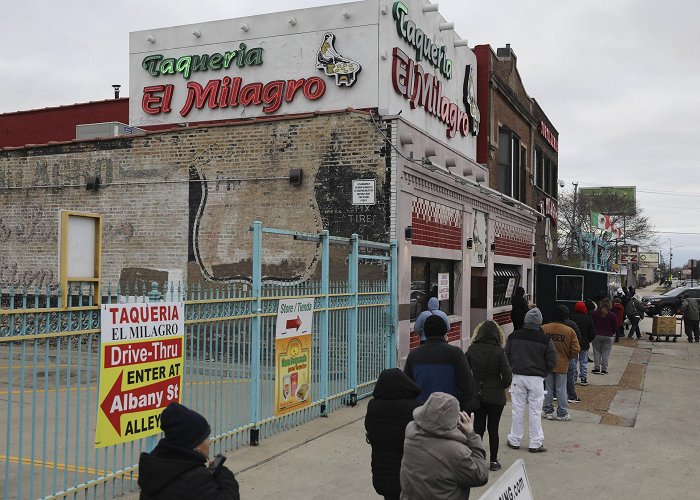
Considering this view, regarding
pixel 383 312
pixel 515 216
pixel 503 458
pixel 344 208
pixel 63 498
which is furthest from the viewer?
pixel 515 216

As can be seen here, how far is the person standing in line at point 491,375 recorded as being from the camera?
24.1ft

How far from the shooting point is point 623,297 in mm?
26203

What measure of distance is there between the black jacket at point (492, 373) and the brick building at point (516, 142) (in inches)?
549

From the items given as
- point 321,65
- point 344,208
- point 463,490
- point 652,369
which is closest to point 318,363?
point 344,208

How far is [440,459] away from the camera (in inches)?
156

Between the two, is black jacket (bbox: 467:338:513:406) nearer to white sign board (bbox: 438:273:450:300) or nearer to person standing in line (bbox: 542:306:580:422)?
person standing in line (bbox: 542:306:580:422)

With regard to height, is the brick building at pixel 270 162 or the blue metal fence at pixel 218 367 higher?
the brick building at pixel 270 162

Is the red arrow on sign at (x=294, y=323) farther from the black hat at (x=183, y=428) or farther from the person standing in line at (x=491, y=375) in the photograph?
the black hat at (x=183, y=428)

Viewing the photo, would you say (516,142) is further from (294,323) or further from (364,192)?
(294,323)

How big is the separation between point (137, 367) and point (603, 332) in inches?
463

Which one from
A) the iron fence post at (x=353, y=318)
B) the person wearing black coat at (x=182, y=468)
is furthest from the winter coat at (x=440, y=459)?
the iron fence post at (x=353, y=318)

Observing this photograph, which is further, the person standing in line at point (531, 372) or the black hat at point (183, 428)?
the person standing in line at point (531, 372)

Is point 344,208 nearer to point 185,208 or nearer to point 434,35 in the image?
point 185,208

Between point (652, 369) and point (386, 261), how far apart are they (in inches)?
325
